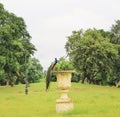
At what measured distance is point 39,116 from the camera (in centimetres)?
1619

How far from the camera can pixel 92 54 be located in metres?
63.7

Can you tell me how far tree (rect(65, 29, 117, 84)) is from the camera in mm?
63969

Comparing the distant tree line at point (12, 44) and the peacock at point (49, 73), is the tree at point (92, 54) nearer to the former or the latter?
the distant tree line at point (12, 44)

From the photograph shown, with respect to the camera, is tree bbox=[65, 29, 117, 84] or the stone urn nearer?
the stone urn

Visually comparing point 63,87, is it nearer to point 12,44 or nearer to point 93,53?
point 12,44

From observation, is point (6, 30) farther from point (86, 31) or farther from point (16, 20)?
point (86, 31)

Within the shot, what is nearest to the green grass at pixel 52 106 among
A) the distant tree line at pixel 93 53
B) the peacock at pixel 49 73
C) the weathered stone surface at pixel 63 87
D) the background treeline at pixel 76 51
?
the weathered stone surface at pixel 63 87

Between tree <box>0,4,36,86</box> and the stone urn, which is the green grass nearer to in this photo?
the stone urn

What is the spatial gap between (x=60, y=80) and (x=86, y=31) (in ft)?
166

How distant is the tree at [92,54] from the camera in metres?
64.0

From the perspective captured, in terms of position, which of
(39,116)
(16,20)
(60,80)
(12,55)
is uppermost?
(16,20)

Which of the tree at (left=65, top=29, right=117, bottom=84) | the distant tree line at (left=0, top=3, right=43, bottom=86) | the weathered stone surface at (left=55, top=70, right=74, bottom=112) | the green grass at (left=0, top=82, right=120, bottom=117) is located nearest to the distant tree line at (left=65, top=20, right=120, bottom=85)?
the tree at (left=65, top=29, right=117, bottom=84)

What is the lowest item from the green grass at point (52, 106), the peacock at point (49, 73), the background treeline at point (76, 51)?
the green grass at point (52, 106)

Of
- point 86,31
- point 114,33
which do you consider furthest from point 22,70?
point 114,33
